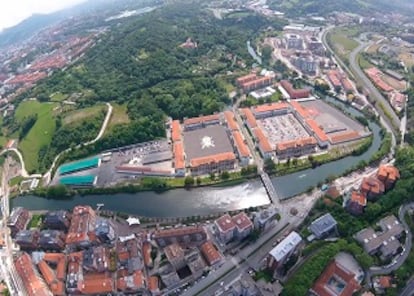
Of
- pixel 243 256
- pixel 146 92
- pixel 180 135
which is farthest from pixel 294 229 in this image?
pixel 146 92

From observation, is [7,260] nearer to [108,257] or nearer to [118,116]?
[108,257]

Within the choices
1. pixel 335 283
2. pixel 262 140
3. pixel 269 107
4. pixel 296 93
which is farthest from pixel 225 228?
pixel 296 93

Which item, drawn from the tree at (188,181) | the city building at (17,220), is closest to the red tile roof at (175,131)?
the tree at (188,181)

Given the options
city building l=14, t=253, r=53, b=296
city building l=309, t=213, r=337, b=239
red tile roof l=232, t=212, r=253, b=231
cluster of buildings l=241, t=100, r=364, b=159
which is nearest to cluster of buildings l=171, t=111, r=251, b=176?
cluster of buildings l=241, t=100, r=364, b=159

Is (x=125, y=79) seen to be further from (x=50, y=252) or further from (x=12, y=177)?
(x=50, y=252)

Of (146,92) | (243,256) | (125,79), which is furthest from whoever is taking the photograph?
(125,79)

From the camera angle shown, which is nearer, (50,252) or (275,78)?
(50,252)
